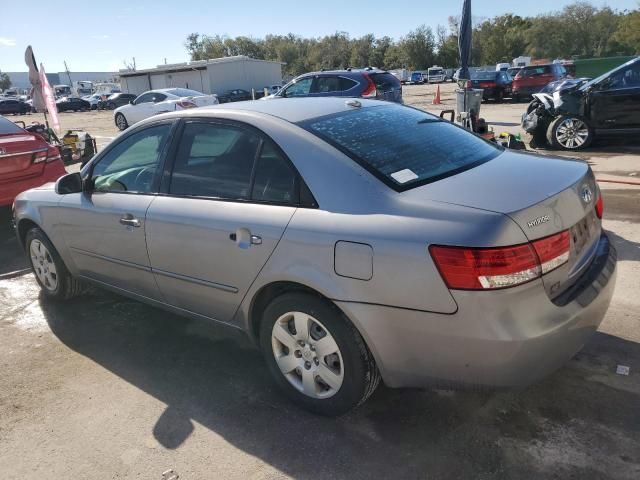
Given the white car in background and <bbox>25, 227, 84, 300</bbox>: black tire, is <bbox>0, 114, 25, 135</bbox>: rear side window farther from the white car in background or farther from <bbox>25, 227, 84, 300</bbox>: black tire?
the white car in background

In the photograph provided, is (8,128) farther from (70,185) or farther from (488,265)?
(488,265)

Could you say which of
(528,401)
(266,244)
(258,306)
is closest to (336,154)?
(266,244)

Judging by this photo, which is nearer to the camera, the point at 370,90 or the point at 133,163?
the point at 133,163

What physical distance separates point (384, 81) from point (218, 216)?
34.2ft

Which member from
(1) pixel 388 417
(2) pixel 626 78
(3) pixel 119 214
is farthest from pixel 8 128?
(2) pixel 626 78

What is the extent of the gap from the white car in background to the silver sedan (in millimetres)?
15507

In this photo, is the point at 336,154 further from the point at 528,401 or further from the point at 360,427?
the point at 528,401

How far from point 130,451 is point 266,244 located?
126cm

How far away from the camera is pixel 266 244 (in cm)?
266

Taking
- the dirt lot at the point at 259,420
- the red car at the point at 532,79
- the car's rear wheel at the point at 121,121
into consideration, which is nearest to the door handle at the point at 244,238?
the dirt lot at the point at 259,420

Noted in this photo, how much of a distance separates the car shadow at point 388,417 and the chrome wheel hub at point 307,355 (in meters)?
0.19

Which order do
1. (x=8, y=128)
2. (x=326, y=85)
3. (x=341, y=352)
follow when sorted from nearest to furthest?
(x=341, y=352)
(x=8, y=128)
(x=326, y=85)

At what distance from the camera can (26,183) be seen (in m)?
6.82

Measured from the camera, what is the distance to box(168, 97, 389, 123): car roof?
3014mm
